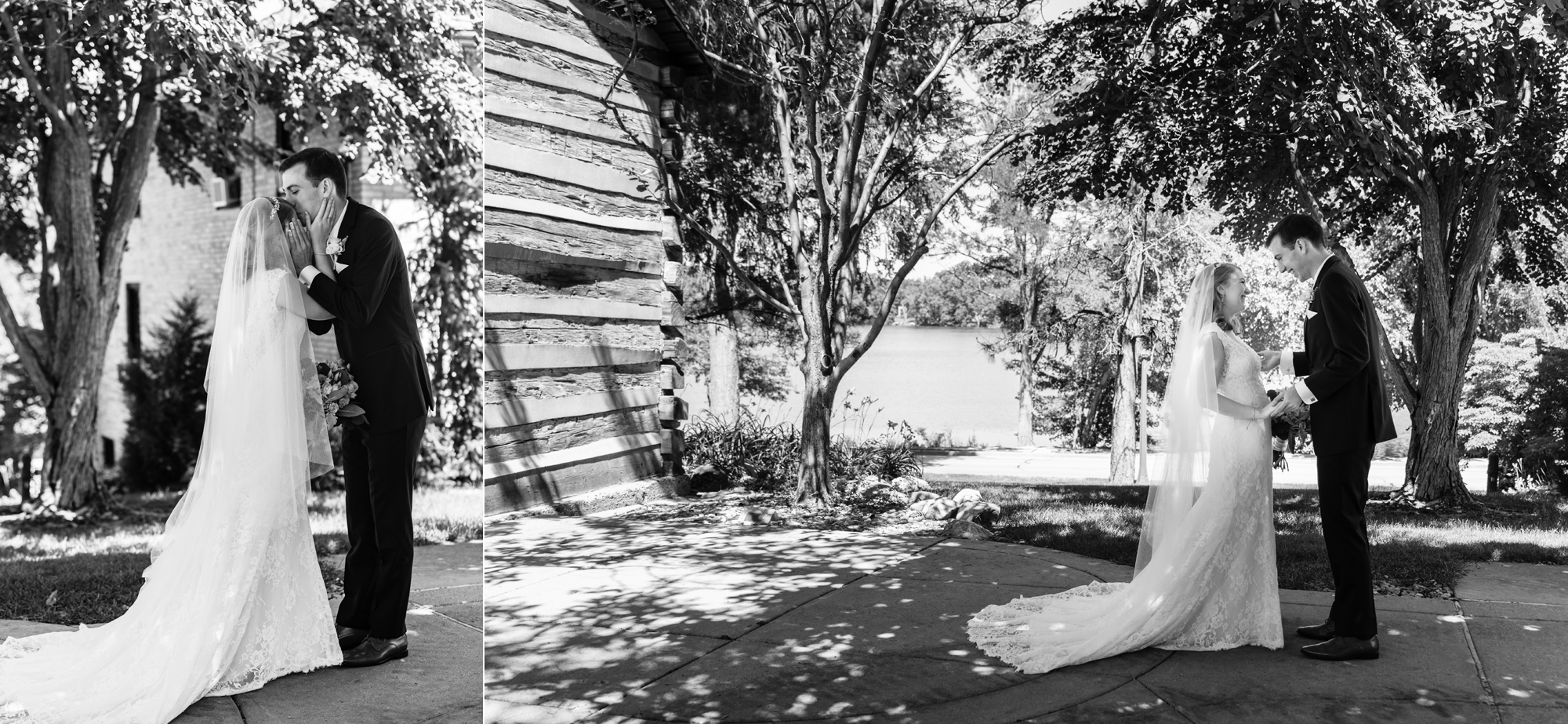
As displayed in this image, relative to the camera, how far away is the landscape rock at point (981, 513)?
262 inches

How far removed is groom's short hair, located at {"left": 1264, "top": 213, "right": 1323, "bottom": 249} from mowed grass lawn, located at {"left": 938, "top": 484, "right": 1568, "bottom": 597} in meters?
1.53

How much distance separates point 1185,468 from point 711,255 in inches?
245

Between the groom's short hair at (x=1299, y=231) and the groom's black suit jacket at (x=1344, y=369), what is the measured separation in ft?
0.48

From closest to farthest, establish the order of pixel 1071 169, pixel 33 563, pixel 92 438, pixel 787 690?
pixel 787 690, pixel 33 563, pixel 1071 169, pixel 92 438

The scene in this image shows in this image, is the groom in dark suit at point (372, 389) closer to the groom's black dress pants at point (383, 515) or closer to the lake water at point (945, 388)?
the groom's black dress pants at point (383, 515)

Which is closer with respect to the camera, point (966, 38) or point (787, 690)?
point (787, 690)

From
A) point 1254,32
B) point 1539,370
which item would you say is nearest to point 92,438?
point 1254,32

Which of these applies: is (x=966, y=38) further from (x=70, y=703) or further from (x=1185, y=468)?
(x=70, y=703)

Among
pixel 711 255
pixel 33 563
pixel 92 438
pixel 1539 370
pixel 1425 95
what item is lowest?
pixel 33 563

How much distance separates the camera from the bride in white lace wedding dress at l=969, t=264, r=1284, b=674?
→ 12.6ft

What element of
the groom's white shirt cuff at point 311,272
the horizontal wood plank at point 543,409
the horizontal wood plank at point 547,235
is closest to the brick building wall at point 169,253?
the horizontal wood plank at point 547,235

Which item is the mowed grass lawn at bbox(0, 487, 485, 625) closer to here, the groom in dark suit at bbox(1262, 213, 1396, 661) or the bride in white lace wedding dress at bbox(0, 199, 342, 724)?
the bride in white lace wedding dress at bbox(0, 199, 342, 724)

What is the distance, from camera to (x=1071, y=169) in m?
8.34

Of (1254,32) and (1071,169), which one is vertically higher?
(1254,32)
